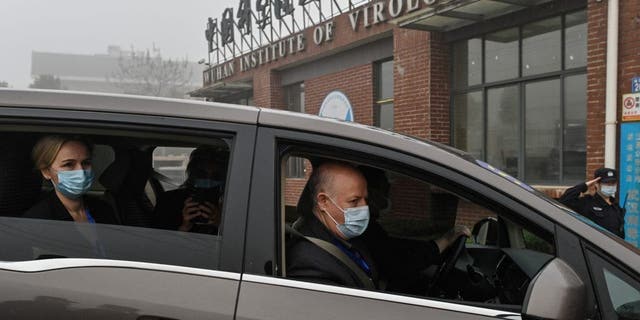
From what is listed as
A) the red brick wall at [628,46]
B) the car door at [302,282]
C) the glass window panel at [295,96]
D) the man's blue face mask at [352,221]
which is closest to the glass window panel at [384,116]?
the glass window panel at [295,96]

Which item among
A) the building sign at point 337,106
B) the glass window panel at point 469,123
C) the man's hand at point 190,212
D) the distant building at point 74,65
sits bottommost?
the man's hand at point 190,212

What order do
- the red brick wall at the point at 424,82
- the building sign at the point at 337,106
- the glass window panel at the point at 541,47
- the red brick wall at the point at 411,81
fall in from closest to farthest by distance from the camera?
1. the glass window panel at the point at 541,47
2. the red brick wall at the point at 424,82
3. the red brick wall at the point at 411,81
4. the building sign at the point at 337,106

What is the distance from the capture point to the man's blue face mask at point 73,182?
186 cm

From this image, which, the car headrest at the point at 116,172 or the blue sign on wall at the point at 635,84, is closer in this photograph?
the car headrest at the point at 116,172

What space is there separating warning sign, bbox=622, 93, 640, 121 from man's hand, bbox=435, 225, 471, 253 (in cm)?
465

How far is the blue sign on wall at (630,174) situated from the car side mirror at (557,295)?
212 inches

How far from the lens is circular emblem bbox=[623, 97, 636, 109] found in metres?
5.93

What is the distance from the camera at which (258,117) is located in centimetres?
165

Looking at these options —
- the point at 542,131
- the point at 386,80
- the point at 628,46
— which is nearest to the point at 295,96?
the point at 386,80

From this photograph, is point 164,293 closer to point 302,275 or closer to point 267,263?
point 267,263

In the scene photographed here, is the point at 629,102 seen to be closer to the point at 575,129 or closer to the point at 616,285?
the point at 575,129

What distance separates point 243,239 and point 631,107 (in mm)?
5881

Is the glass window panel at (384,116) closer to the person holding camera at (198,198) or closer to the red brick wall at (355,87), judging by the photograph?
the red brick wall at (355,87)

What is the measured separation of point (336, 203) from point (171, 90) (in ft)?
126
